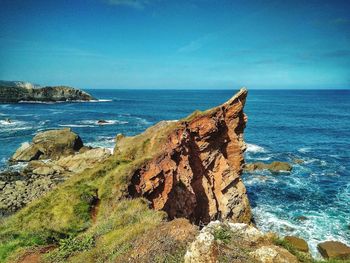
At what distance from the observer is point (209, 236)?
37.2ft

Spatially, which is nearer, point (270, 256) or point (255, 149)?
point (270, 256)

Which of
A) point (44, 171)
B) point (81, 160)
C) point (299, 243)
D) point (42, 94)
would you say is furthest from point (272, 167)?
point (42, 94)

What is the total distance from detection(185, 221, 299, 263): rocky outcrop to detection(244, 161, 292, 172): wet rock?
4124 centimetres

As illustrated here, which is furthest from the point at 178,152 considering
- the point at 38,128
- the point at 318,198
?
the point at 38,128

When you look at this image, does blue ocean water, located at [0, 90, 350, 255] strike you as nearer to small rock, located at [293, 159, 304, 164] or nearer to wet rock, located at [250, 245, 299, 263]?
small rock, located at [293, 159, 304, 164]

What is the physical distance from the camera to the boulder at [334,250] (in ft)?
94.3

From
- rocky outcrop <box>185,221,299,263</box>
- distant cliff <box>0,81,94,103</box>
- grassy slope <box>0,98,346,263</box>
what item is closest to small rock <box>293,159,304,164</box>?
grassy slope <box>0,98,346,263</box>

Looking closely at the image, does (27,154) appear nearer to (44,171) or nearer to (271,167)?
(44,171)

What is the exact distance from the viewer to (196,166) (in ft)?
104

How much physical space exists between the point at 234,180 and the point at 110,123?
72053 millimetres

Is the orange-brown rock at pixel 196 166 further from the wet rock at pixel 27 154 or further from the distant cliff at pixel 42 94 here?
the distant cliff at pixel 42 94

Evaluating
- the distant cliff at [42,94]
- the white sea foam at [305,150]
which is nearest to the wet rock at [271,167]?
the white sea foam at [305,150]

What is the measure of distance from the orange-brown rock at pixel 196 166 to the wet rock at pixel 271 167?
62.4 ft

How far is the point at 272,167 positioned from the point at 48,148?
3954 centimetres
